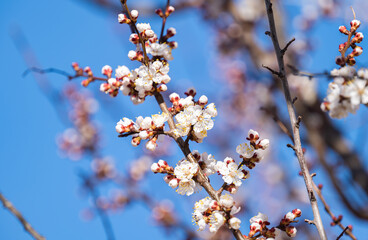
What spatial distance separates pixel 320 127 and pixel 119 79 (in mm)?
3984

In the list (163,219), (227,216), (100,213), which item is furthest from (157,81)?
(163,219)

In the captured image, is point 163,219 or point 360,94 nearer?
point 360,94

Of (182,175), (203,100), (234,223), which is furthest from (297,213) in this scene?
(203,100)

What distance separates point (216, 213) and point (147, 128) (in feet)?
1.70

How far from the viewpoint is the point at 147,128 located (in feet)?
5.15

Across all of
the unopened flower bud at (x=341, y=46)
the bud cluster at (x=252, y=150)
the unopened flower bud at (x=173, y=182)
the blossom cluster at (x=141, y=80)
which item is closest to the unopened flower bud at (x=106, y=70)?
the blossom cluster at (x=141, y=80)

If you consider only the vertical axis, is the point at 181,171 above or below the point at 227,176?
above

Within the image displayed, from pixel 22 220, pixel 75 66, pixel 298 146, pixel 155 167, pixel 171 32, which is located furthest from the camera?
pixel 75 66

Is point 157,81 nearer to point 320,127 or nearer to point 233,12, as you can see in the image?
point 320,127

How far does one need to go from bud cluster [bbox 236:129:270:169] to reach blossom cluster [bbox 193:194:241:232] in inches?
8.6

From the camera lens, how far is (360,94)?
4.42 ft

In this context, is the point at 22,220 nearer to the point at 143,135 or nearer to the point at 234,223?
the point at 143,135

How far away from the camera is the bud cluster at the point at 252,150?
60.3 inches

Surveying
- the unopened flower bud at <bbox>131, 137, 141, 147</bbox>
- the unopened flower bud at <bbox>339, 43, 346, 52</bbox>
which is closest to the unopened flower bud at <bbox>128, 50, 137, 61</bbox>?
the unopened flower bud at <bbox>131, 137, 141, 147</bbox>
